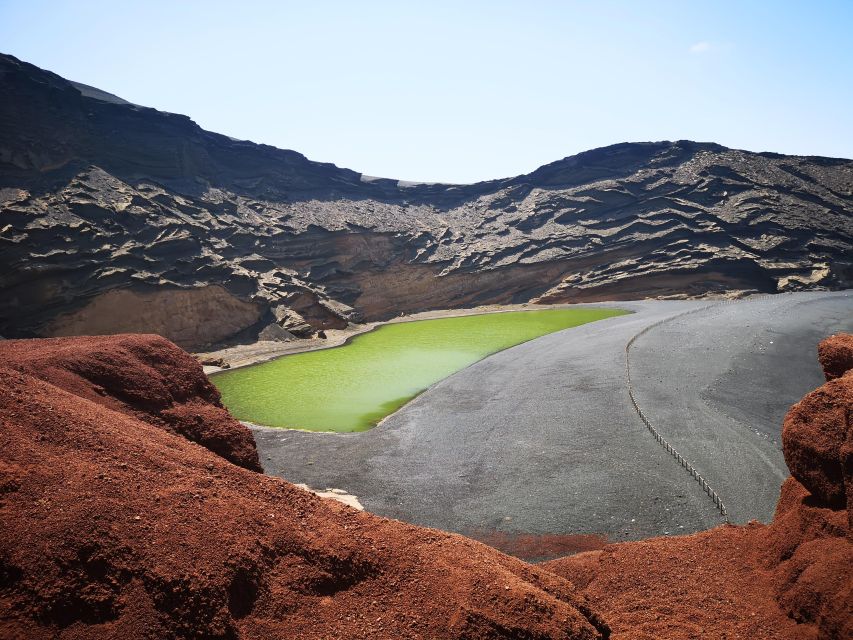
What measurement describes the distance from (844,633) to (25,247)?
126ft

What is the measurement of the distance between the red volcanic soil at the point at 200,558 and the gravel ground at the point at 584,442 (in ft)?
22.1

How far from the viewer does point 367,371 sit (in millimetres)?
28094

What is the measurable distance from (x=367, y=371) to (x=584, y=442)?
590 inches

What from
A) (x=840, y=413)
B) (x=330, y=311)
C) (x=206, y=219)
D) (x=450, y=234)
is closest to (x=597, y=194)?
(x=450, y=234)

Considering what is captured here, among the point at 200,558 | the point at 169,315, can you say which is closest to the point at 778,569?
the point at 200,558

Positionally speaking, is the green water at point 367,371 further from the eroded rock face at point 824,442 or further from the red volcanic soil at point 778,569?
the eroded rock face at point 824,442

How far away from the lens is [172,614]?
4027 mm

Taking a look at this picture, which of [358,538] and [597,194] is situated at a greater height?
[597,194]

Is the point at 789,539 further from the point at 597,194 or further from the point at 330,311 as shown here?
the point at 597,194

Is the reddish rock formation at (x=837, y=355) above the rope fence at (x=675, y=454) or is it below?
above

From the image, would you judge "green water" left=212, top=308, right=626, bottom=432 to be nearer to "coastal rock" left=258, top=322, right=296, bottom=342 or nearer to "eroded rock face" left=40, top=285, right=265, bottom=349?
"coastal rock" left=258, top=322, right=296, bottom=342

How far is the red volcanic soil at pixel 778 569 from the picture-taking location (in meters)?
5.62

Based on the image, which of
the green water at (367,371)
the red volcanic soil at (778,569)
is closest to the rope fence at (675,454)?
the red volcanic soil at (778,569)

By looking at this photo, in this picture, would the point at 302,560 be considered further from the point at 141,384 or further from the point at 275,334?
the point at 275,334
